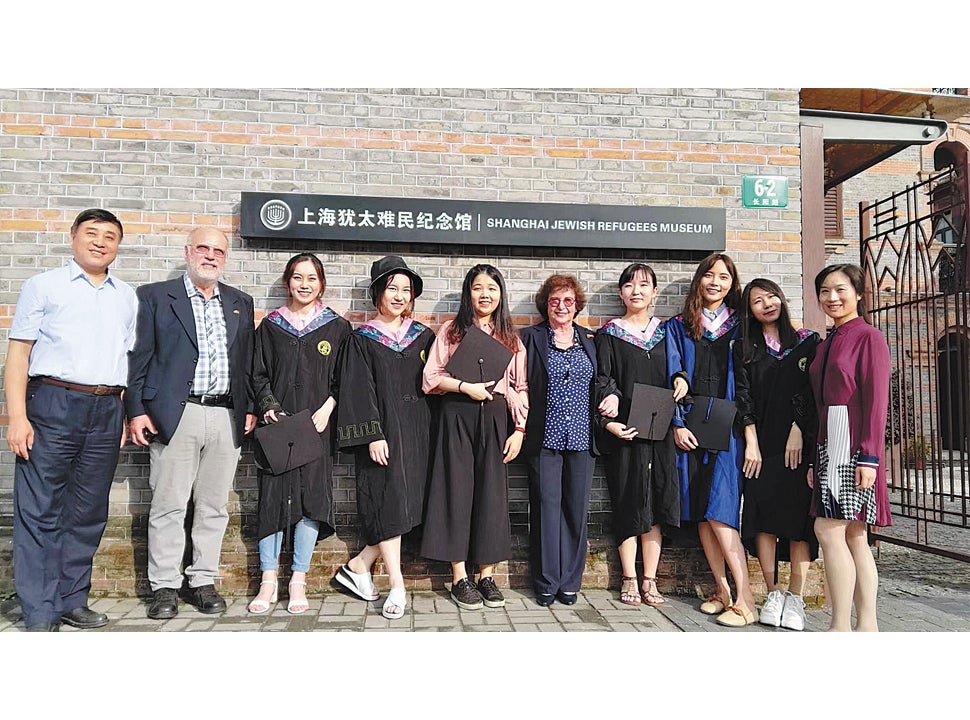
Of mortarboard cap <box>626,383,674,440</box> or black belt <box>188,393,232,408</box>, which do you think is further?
mortarboard cap <box>626,383,674,440</box>

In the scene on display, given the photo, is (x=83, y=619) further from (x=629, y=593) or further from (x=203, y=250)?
(x=629, y=593)

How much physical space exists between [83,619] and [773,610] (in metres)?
4.10

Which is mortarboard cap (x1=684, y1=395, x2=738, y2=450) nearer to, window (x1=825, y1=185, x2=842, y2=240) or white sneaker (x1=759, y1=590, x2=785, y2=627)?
white sneaker (x1=759, y1=590, x2=785, y2=627)

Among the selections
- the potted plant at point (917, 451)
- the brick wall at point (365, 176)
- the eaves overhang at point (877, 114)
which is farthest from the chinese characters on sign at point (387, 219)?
the potted plant at point (917, 451)

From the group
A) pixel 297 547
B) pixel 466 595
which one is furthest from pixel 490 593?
pixel 297 547

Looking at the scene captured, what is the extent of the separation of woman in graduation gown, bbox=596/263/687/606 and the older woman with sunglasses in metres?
0.15

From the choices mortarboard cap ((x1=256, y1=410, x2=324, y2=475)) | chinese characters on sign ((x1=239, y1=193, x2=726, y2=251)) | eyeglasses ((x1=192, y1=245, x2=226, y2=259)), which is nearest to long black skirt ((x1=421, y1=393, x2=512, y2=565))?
mortarboard cap ((x1=256, y1=410, x2=324, y2=475))

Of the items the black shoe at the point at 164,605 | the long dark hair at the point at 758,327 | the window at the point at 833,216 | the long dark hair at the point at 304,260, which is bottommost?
the black shoe at the point at 164,605

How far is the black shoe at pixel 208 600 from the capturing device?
4.57m

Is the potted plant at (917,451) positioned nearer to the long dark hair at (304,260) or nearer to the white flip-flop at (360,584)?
the white flip-flop at (360,584)

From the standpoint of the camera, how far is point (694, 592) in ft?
17.2

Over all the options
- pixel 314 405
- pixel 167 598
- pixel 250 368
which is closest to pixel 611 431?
pixel 314 405

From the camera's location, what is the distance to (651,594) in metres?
4.95

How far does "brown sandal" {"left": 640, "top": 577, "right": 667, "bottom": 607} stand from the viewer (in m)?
4.93
